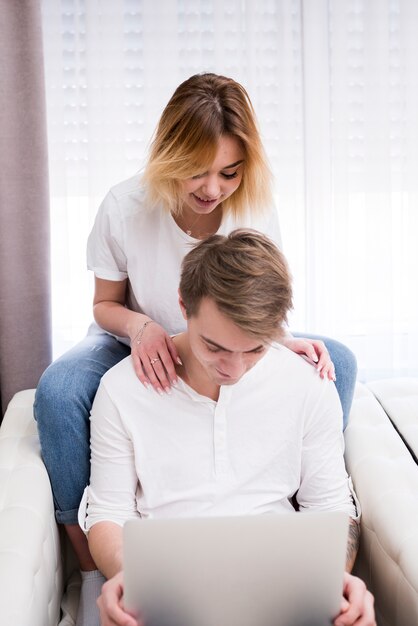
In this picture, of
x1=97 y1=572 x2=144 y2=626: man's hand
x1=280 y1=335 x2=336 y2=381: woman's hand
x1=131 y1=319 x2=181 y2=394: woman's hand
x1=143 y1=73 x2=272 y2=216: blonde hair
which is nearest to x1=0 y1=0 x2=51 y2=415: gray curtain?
x1=143 y1=73 x2=272 y2=216: blonde hair

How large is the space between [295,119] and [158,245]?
0.99 metres

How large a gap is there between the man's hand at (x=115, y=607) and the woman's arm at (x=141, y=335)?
14.4 inches

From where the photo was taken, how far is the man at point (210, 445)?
1.33 metres

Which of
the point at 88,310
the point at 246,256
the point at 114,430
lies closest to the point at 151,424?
the point at 114,430

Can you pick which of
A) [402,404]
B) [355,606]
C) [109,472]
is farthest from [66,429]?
[402,404]

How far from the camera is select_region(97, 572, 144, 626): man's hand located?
1.02 metres

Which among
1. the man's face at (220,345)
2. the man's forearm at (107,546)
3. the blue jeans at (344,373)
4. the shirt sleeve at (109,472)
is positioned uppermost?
the man's face at (220,345)

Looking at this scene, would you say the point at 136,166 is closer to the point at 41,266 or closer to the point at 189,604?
the point at 41,266

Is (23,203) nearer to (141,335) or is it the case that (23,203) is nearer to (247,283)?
(141,335)

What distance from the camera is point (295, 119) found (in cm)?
243

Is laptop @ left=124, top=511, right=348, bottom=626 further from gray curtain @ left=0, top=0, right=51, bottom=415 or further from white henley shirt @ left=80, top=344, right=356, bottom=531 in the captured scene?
gray curtain @ left=0, top=0, right=51, bottom=415

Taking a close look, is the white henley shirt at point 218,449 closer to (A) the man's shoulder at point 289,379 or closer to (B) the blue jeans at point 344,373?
(A) the man's shoulder at point 289,379

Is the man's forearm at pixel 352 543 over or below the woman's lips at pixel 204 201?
below

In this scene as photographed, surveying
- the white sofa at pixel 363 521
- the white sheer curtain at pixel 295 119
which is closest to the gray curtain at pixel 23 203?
the white sheer curtain at pixel 295 119
